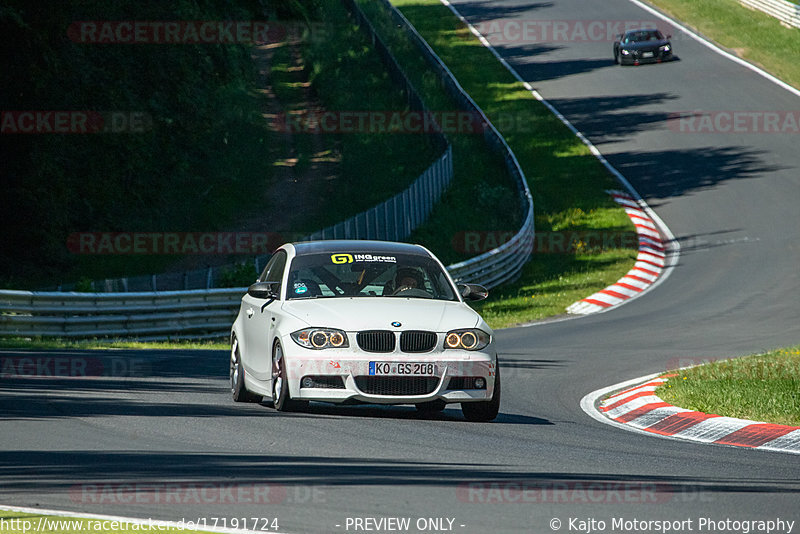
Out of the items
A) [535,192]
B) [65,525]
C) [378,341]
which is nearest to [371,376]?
[378,341]

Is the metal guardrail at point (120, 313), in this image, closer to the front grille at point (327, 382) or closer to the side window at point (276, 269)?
the side window at point (276, 269)

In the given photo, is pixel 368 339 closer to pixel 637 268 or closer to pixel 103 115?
pixel 637 268

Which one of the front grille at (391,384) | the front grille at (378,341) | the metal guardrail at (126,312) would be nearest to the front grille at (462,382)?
the front grille at (391,384)

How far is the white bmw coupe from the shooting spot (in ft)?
33.8

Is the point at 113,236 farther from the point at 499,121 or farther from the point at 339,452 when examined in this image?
the point at 339,452

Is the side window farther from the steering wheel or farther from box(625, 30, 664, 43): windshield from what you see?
box(625, 30, 664, 43): windshield

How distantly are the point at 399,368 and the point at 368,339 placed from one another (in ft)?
1.13

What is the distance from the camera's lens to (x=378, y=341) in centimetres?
1036

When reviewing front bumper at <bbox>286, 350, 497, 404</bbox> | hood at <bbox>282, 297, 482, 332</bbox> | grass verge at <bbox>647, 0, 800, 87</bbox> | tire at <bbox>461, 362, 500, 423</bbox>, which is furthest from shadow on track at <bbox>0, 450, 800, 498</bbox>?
grass verge at <bbox>647, 0, 800, 87</bbox>

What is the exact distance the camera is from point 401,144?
44.0 m

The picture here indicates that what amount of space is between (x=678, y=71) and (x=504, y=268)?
26.2 metres

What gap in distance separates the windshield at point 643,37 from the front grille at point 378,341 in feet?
146

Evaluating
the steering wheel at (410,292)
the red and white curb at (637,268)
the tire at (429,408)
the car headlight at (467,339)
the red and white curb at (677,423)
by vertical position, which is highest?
the steering wheel at (410,292)

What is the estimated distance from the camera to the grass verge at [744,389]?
37.9 ft
